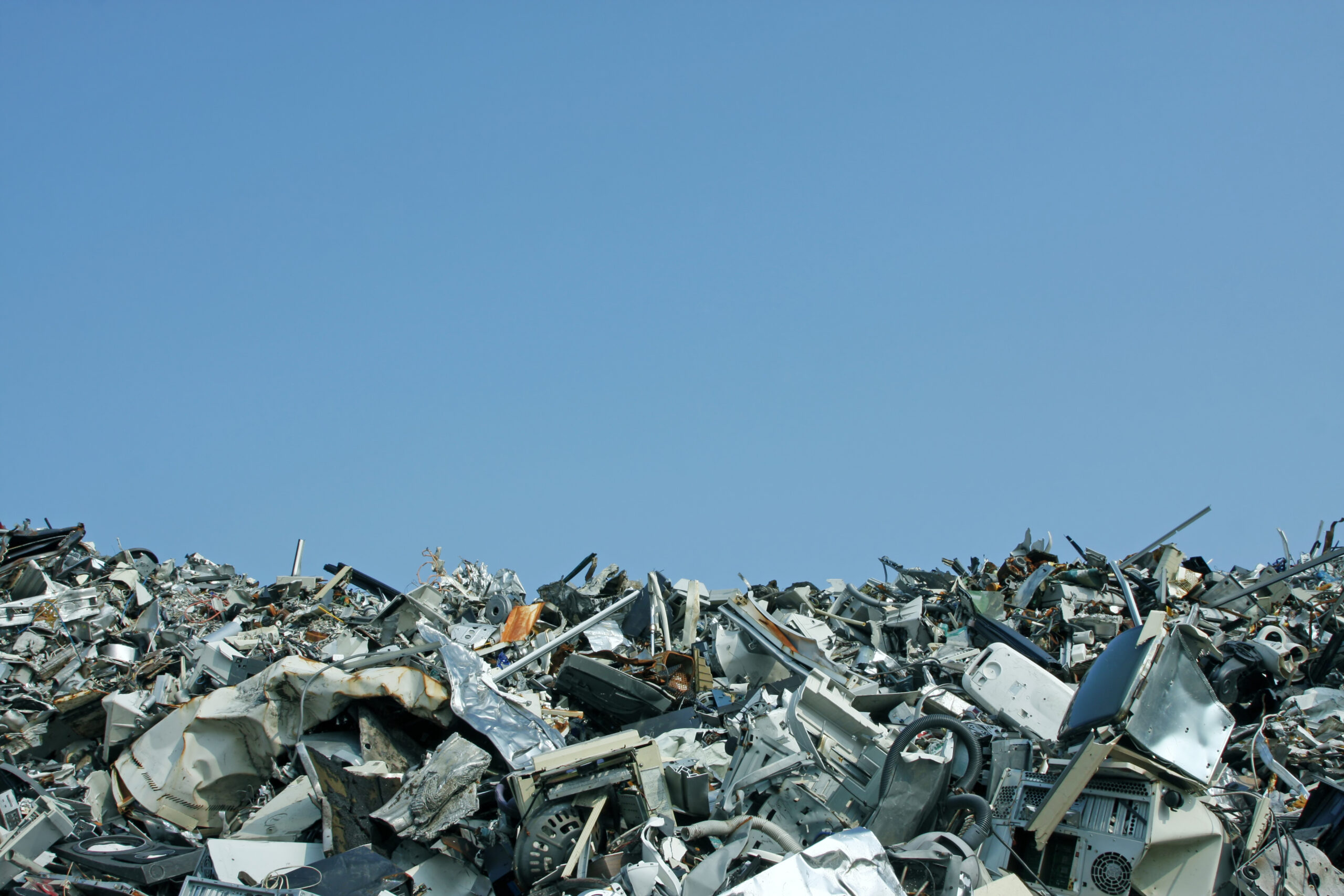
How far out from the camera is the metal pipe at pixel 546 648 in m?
8.16

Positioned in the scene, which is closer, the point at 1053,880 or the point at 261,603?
the point at 1053,880

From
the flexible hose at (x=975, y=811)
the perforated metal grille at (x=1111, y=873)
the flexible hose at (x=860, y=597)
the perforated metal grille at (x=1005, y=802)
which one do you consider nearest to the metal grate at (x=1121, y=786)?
the perforated metal grille at (x=1111, y=873)

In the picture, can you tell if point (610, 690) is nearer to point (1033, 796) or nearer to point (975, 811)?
point (975, 811)

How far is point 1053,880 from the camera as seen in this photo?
5.07 metres

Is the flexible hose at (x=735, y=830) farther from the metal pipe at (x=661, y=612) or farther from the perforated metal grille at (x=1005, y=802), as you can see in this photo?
the metal pipe at (x=661, y=612)

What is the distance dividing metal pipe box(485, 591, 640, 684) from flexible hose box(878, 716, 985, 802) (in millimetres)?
3226

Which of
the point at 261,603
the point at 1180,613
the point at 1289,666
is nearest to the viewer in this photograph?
the point at 1289,666

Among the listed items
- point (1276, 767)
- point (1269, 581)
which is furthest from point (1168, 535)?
point (1276, 767)

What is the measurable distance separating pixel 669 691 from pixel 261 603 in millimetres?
7830

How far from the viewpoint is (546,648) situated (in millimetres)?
8852

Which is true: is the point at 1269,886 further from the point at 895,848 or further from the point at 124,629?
the point at 124,629

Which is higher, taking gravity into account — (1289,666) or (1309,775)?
(1289,666)

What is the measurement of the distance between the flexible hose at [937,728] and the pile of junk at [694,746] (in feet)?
0.06

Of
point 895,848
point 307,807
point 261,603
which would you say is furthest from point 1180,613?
point 261,603
